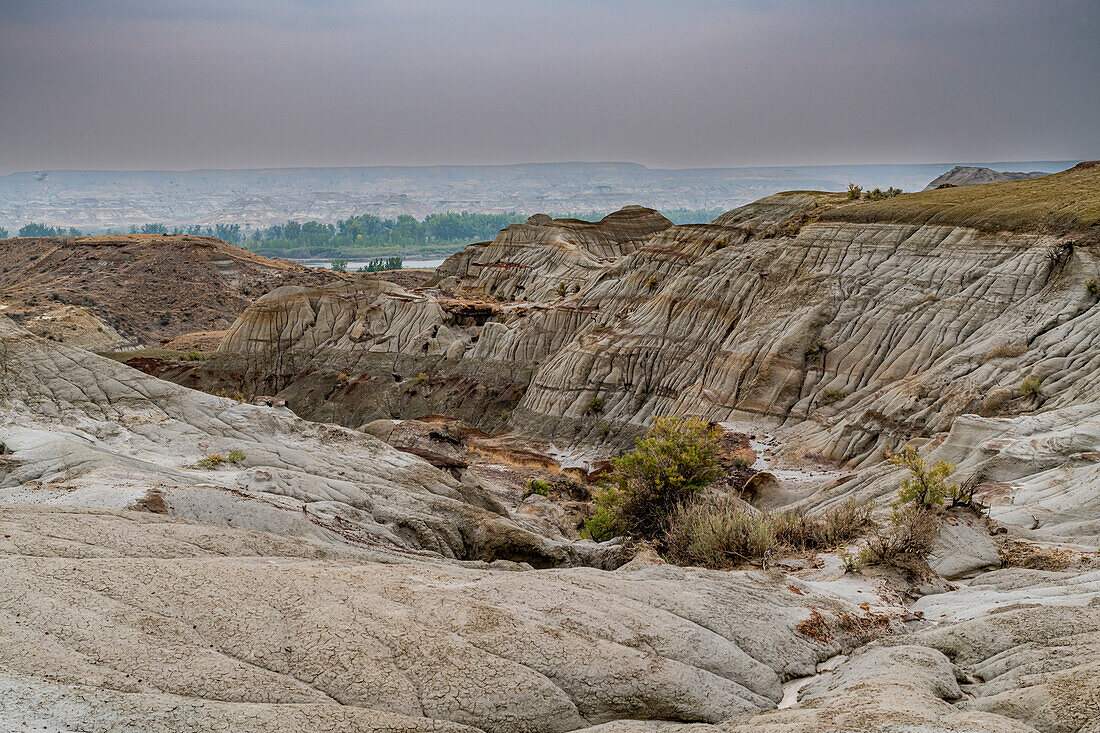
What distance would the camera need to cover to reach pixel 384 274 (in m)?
125

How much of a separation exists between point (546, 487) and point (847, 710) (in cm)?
2758

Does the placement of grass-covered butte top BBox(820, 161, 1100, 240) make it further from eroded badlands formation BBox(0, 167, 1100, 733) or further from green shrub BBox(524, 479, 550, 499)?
green shrub BBox(524, 479, 550, 499)

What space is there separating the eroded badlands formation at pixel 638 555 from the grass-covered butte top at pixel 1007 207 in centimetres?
20

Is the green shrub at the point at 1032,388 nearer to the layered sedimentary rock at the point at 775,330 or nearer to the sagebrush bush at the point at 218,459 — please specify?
the layered sedimentary rock at the point at 775,330

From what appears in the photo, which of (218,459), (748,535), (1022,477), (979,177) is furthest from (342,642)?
(979,177)

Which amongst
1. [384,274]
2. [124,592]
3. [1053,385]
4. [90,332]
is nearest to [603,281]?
[1053,385]

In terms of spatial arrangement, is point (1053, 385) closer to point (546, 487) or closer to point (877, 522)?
point (877, 522)

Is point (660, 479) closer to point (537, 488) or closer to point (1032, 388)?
point (537, 488)

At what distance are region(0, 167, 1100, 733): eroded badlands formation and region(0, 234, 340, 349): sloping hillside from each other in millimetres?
60261

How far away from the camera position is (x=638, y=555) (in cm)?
1559

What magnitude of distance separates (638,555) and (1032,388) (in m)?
19.1

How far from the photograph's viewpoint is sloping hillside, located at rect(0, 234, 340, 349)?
3366 inches

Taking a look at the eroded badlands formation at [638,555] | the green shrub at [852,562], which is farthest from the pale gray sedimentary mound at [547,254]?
the green shrub at [852,562]

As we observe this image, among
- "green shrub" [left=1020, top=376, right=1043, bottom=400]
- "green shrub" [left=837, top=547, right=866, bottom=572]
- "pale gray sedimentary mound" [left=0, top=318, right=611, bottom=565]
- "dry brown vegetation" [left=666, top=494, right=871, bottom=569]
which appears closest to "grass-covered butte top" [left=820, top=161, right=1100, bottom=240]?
"green shrub" [left=1020, top=376, right=1043, bottom=400]
